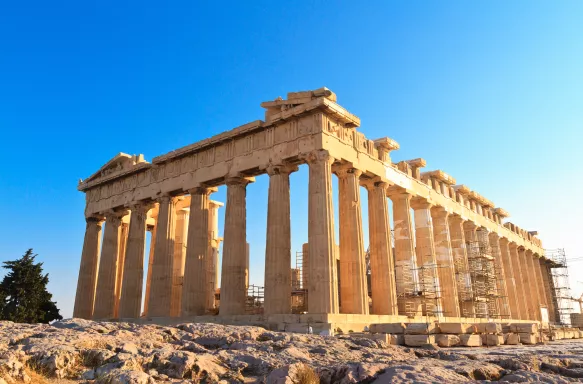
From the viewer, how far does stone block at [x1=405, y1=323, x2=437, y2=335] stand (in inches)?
658

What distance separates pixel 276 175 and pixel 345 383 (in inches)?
711

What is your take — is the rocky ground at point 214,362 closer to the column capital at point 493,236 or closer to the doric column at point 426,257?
the doric column at point 426,257

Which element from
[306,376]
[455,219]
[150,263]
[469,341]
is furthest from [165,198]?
[306,376]

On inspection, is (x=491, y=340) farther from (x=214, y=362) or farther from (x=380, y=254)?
(x=214, y=362)

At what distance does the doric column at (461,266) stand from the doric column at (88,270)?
1008 inches

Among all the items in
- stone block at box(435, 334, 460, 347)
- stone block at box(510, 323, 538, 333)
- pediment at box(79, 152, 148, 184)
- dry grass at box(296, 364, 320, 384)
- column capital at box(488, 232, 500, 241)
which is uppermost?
pediment at box(79, 152, 148, 184)

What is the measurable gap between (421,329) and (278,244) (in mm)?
8102

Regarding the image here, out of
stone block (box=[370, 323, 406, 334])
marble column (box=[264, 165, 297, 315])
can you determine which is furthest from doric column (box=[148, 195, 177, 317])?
stone block (box=[370, 323, 406, 334])

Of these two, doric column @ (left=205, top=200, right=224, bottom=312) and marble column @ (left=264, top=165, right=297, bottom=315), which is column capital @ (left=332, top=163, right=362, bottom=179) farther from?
doric column @ (left=205, top=200, right=224, bottom=312)

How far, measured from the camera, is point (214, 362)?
300 inches

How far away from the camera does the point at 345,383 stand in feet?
19.7

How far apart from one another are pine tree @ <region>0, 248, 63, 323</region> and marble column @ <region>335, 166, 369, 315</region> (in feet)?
78.9

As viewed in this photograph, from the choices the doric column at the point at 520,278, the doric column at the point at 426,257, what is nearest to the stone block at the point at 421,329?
the doric column at the point at 426,257

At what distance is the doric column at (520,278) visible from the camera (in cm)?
4211
